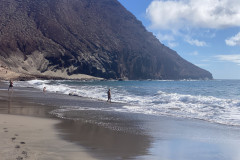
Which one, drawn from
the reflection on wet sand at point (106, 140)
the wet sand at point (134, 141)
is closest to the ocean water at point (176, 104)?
the wet sand at point (134, 141)

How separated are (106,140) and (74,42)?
501ft

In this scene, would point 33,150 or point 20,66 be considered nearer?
point 33,150

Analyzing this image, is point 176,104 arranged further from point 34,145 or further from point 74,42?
point 74,42

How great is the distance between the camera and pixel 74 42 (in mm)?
158625

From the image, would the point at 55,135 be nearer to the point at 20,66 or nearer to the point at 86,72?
the point at 20,66

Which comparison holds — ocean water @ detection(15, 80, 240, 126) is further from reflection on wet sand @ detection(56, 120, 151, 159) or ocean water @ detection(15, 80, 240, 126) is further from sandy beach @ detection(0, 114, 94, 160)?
sandy beach @ detection(0, 114, 94, 160)

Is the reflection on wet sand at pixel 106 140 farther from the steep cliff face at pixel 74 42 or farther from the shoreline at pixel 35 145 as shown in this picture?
the steep cliff face at pixel 74 42

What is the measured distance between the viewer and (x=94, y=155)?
757 cm

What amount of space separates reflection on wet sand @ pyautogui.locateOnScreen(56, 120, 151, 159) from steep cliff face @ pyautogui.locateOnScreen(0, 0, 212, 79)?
Result: 4735 inches

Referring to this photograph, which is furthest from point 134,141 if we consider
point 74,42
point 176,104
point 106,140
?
point 74,42

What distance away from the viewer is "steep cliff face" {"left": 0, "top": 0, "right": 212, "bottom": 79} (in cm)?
14125

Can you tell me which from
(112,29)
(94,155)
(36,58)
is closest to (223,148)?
(94,155)

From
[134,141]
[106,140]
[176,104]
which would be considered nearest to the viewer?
[106,140]

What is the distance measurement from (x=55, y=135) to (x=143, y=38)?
190 metres
